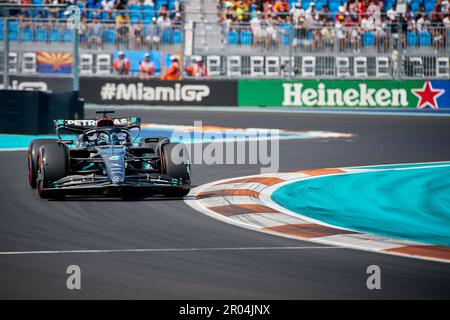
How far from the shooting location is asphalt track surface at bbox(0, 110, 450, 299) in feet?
22.6

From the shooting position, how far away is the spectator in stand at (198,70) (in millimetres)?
29141

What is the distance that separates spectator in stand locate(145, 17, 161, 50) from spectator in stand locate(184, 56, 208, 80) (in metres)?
1.32

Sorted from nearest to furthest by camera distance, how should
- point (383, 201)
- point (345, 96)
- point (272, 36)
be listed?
point (383, 201) → point (272, 36) → point (345, 96)

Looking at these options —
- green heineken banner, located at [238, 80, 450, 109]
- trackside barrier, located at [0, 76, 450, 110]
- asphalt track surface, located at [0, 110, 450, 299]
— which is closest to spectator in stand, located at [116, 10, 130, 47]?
trackside barrier, located at [0, 76, 450, 110]

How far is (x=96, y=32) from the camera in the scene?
1166 inches

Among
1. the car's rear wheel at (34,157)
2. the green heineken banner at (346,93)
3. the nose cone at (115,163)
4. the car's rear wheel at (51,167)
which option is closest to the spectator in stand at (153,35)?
the green heineken banner at (346,93)

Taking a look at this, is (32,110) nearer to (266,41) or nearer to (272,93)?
(266,41)

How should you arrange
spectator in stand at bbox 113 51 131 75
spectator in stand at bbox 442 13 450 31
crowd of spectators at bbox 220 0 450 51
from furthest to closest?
spectator in stand at bbox 113 51 131 75 < spectator in stand at bbox 442 13 450 31 < crowd of spectators at bbox 220 0 450 51

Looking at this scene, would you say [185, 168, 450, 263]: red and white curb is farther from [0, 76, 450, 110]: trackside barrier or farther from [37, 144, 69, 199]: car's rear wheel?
[0, 76, 450, 110]: trackside barrier

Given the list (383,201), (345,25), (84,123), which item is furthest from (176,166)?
(345,25)

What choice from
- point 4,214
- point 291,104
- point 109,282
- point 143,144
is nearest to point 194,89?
point 291,104

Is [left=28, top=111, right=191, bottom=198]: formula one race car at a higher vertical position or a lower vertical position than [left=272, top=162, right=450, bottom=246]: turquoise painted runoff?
higher

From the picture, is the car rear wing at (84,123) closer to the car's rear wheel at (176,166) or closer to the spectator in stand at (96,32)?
the car's rear wheel at (176,166)

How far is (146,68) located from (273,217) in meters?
19.5
